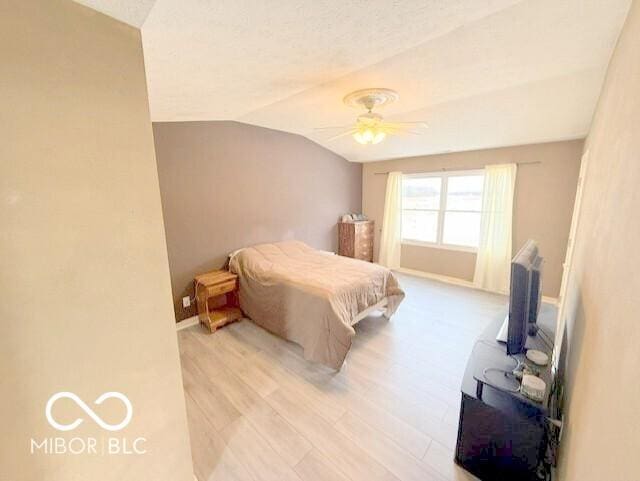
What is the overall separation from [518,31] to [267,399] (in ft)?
9.30

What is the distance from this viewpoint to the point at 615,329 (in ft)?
2.34

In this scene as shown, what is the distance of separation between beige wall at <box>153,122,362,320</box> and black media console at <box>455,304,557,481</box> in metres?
2.91

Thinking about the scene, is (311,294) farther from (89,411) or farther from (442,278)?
(442,278)

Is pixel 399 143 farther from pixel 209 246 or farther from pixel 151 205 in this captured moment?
pixel 151 205

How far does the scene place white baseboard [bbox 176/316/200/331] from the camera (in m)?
2.89

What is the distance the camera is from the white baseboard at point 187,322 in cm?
289

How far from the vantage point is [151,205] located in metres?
1.01

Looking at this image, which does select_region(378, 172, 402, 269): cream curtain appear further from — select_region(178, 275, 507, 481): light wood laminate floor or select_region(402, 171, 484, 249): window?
select_region(178, 275, 507, 481): light wood laminate floor

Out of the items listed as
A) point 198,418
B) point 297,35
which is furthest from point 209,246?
point 297,35

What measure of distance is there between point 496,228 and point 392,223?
5.76 ft

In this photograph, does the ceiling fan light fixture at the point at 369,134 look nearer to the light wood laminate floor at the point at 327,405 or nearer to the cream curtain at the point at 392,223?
the light wood laminate floor at the point at 327,405

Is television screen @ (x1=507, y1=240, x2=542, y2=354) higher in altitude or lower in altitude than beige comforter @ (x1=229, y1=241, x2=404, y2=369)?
higher

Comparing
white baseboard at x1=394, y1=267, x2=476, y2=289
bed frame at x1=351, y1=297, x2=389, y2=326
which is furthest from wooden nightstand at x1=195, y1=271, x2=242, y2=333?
white baseboard at x1=394, y1=267, x2=476, y2=289

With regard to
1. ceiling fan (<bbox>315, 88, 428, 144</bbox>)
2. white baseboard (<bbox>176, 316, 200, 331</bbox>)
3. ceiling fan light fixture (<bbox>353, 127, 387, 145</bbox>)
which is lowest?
white baseboard (<bbox>176, 316, 200, 331</bbox>)
